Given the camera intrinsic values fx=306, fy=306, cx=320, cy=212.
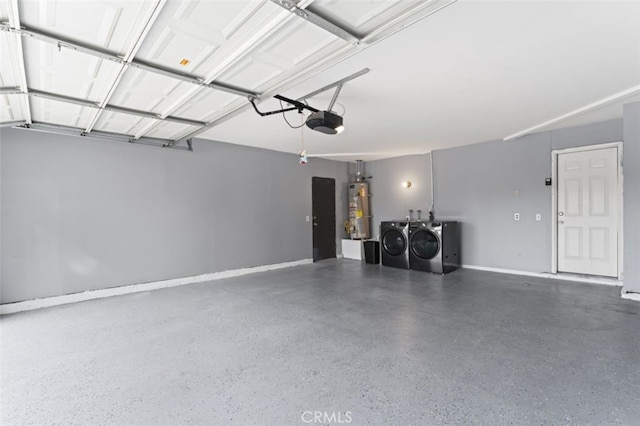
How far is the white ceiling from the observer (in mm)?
1813

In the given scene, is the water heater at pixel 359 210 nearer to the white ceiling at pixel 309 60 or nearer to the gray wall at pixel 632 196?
the white ceiling at pixel 309 60

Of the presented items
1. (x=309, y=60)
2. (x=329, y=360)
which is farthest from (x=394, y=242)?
(x=309, y=60)

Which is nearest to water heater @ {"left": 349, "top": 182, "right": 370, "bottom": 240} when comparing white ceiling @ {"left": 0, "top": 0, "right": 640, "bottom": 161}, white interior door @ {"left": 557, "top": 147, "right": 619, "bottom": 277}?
white ceiling @ {"left": 0, "top": 0, "right": 640, "bottom": 161}

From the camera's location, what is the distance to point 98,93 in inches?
113

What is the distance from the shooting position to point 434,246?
212 inches

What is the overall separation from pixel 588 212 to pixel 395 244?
297 cm

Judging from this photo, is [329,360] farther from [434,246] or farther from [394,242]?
[394,242]

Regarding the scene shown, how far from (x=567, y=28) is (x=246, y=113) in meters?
3.11

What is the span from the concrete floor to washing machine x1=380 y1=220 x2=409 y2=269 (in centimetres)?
179

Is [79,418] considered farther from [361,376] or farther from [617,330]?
[617,330]

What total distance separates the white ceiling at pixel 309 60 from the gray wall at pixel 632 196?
276 millimetres

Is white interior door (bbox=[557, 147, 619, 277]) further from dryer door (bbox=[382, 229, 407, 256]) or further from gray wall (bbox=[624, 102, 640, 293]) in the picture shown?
dryer door (bbox=[382, 229, 407, 256])

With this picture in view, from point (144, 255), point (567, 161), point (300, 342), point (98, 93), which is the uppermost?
point (98, 93)

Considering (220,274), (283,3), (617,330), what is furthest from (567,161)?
(220,274)
